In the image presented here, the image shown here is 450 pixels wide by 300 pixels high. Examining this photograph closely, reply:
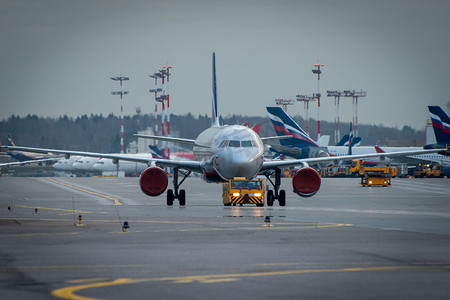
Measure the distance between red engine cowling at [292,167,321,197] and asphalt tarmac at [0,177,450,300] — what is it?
9.26 meters

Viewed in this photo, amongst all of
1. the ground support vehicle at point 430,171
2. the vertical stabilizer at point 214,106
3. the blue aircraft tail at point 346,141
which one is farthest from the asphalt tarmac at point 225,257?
the blue aircraft tail at point 346,141

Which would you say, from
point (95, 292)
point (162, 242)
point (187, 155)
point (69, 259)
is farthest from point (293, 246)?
point (187, 155)

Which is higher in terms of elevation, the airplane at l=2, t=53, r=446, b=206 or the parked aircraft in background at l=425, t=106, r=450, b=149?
the parked aircraft in background at l=425, t=106, r=450, b=149

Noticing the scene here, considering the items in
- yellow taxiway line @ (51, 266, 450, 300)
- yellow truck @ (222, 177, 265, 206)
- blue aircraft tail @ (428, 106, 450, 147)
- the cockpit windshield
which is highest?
blue aircraft tail @ (428, 106, 450, 147)

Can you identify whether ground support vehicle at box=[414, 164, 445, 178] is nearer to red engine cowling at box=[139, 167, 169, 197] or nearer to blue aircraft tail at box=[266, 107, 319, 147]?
blue aircraft tail at box=[266, 107, 319, 147]

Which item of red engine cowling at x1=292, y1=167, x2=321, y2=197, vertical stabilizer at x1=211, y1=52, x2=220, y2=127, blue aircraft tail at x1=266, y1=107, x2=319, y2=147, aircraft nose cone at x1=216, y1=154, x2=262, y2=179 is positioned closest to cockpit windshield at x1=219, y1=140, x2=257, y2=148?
aircraft nose cone at x1=216, y1=154, x2=262, y2=179

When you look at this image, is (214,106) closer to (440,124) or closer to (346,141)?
(440,124)

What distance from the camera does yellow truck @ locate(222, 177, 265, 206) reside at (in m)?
41.3

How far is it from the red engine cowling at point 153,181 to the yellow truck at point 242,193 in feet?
13.0

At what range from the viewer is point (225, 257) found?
61.8ft

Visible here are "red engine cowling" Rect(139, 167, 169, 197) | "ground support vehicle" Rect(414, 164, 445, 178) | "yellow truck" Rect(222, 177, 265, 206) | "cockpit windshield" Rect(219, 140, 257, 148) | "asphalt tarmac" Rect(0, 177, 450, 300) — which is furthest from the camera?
"ground support vehicle" Rect(414, 164, 445, 178)

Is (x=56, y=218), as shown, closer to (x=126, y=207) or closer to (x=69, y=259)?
(x=126, y=207)

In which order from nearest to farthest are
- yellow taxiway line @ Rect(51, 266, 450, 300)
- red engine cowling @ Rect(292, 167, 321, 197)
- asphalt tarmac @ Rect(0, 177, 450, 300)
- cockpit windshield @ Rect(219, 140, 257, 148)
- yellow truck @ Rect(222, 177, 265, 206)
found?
1. yellow taxiway line @ Rect(51, 266, 450, 300)
2. asphalt tarmac @ Rect(0, 177, 450, 300)
3. yellow truck @ Rect(222, 177, 265, 206)
4. cockpit windshield @ Rect(219, 140, 257, 148)
5. red engine cowling @ Rect(292, 167, 321, 197)

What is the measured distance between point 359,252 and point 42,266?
8.03m
